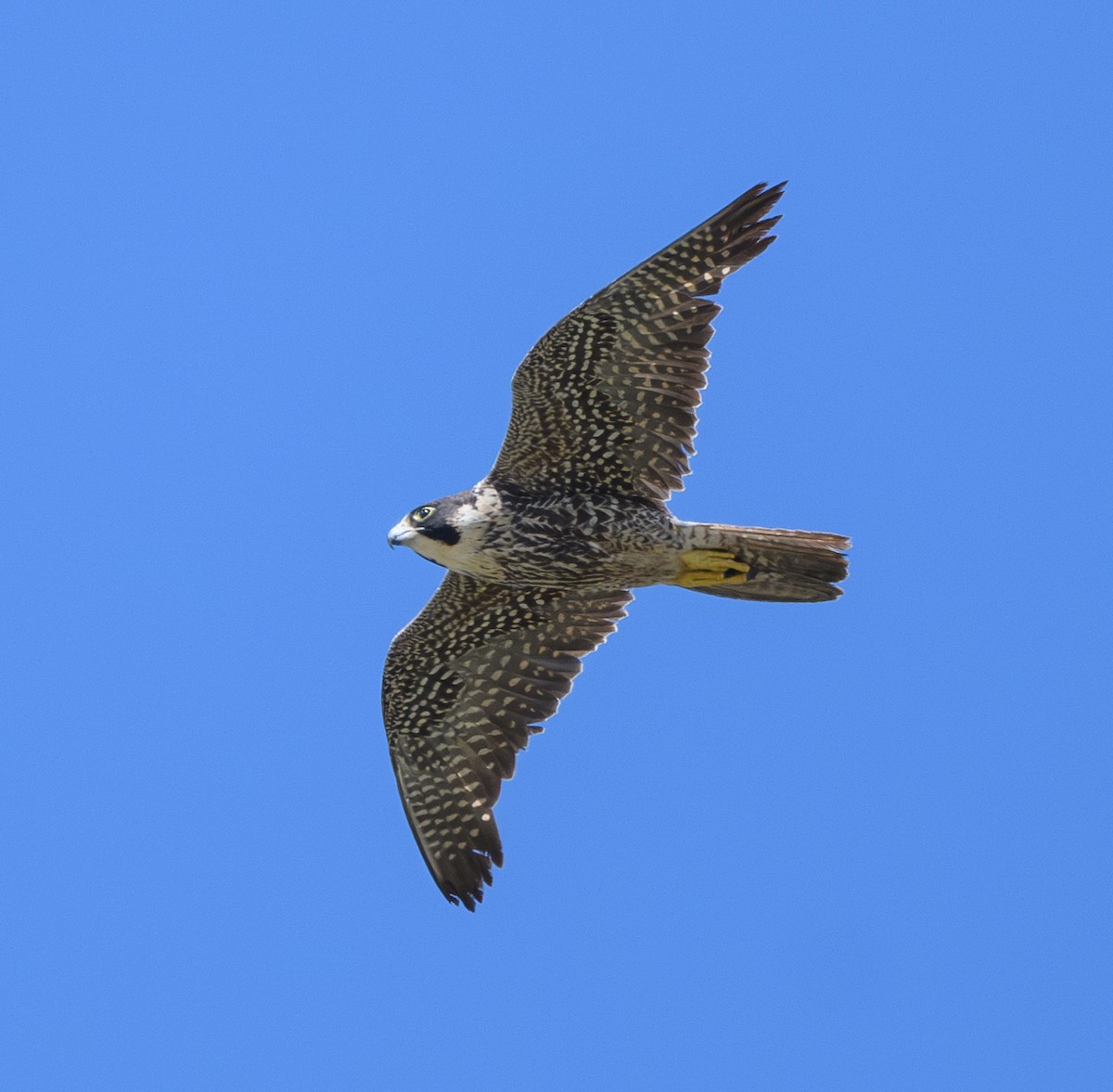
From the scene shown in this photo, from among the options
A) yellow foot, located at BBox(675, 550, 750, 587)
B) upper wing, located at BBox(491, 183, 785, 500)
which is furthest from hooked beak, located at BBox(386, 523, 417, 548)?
yellow foot, located at BBox(675, 550, 750, 587)

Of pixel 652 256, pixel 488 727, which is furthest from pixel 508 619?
pixel 652 256

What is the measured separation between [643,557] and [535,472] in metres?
0.91

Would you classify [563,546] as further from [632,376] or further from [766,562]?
[766,562]

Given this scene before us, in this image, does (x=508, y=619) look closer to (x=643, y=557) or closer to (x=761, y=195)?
(x=643, y=557)

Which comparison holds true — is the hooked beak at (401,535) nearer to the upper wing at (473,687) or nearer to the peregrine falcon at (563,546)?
the peregrine falcon at (563,546)

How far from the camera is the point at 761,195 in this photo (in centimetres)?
1127

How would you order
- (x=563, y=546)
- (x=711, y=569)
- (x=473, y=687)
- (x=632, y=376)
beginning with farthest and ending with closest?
(x=473, y=687) < (x=563, y=546) < (x=711, y=569) < (x=632, y=376)

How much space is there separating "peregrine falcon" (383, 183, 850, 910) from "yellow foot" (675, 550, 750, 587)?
0.01 meters

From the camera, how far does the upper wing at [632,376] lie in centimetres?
1128

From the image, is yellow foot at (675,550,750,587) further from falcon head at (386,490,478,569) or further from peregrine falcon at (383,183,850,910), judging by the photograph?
falcon head at (386,490,478,569)

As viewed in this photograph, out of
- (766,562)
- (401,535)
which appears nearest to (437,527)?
(401,535)

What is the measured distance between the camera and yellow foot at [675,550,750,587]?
11.6 meters

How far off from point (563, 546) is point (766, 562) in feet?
4.33

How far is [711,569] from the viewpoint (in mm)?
11719
